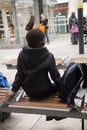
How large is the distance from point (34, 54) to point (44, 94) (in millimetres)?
518

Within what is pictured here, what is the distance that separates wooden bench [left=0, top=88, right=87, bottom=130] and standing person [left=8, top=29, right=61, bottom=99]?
119 mm

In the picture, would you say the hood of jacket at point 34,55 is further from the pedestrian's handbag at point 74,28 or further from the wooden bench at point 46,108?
the pedestrian's handbag at point 74,28

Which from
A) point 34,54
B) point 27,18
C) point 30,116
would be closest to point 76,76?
point 34,54

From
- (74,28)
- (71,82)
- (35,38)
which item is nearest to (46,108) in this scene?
(71,82)

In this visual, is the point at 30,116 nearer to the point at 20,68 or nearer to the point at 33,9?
the point at 20,68

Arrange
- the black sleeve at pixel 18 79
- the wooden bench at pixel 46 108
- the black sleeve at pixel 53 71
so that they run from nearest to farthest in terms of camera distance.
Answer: the wooden bench at pixel 46 108 < the black sleeve at pixel 53 71 < the black sleeve at pixel 18 79

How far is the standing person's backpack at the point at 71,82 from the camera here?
3020mm

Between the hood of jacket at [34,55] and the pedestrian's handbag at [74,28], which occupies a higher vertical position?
the hood of jacket at [34,55]

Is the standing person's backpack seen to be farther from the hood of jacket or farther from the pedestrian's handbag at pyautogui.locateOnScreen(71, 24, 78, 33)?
the pedestrian's handbag at pyautogui.locateOnScreen(71, 24, 78, 33)

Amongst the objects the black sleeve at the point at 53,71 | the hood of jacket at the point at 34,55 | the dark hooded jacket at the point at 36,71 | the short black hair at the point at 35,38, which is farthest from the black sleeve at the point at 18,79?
the black sleeve at the point at 53,71

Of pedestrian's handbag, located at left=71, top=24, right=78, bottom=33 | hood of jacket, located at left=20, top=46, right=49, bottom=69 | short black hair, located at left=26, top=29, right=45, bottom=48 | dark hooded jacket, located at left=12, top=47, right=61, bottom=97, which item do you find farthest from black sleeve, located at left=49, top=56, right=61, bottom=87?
pedestrian's handbag, located at left=71, top=24, right=78, bottom=33

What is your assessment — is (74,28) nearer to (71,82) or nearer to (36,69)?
(36,69)

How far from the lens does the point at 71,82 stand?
3143mm

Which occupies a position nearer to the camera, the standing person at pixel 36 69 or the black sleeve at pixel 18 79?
the standing person at pixel 36 69
